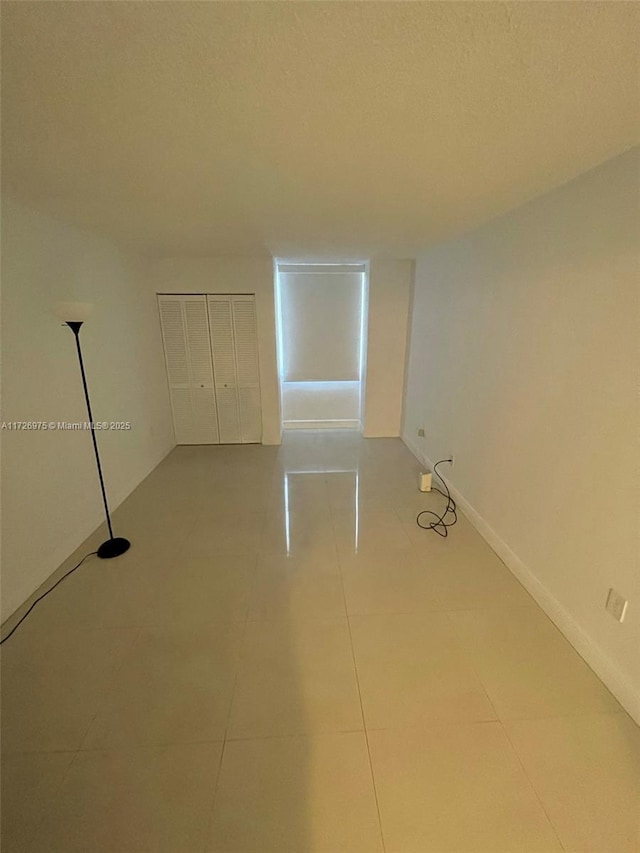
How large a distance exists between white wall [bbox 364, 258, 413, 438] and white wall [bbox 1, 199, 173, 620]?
2582mm

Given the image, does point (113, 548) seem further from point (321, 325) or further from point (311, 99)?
point (321, 325)

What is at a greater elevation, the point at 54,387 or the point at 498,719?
the point at 54,387

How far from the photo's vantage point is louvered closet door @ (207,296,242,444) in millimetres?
3865

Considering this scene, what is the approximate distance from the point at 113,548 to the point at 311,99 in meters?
2.66

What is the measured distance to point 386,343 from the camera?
13.6 ft

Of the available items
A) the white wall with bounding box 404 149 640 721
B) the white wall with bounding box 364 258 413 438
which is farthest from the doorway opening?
the white wall with bounding box 404 149 640 721

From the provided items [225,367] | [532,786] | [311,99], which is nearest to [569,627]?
[532,786]

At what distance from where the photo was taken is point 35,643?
5.55 ft

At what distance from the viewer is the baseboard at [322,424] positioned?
Result: 16.1 ft

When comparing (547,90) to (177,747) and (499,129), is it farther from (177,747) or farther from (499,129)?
(177,747)

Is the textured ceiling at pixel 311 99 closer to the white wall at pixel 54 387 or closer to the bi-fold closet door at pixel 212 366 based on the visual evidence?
the white wall at pixel 54 387

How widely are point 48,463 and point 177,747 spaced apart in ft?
5.71

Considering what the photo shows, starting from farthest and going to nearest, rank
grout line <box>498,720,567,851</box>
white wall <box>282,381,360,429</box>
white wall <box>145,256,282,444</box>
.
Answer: white wall <box>282,381,360,429</box> → white wall <box>145,256,282,444</box> → grout line <box>498,720,567,851</box>

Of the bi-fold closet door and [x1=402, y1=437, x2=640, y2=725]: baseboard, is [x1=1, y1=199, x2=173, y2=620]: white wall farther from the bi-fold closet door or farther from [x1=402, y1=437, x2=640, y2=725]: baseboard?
[x1=402, y1=437, x2=640, y2=725]: baseboard
